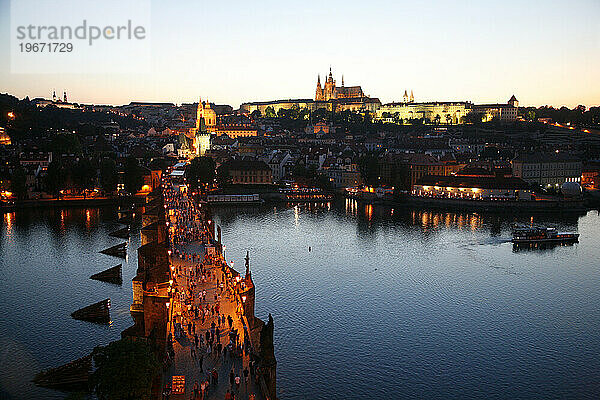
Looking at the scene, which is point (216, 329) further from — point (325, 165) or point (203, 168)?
point (325, 165)

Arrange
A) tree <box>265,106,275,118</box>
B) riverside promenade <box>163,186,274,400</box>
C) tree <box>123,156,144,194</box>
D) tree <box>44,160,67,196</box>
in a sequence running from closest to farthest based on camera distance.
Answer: riverside promenade <box>163,186,274,400</box> → tree <box>44,160,67,196</box> → tree <box>123,156,144,194</box> → tree <box>265,106,275,118</box>

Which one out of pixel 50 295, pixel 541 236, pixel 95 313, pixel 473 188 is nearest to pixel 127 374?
pixel 95 313

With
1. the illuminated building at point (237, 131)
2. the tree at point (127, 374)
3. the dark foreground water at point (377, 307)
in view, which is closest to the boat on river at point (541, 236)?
the dark foreground water at point (377, 307)

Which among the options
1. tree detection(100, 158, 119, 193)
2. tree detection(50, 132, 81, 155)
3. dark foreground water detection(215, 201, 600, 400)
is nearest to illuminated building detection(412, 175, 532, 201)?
dark foreground water detection(215, 201, 600, 400)

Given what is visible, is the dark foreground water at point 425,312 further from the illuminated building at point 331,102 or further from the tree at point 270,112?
the tree at point 270,112

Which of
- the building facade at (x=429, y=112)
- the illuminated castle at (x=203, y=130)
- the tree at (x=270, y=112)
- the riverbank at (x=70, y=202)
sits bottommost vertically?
the riverbank at (x=70, y=202)

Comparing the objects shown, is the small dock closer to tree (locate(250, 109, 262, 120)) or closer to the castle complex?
the castle complex

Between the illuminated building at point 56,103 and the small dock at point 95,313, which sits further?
the illuminated building at point 56,103

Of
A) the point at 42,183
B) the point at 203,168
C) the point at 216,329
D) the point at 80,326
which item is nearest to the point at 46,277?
the point at 80,326
